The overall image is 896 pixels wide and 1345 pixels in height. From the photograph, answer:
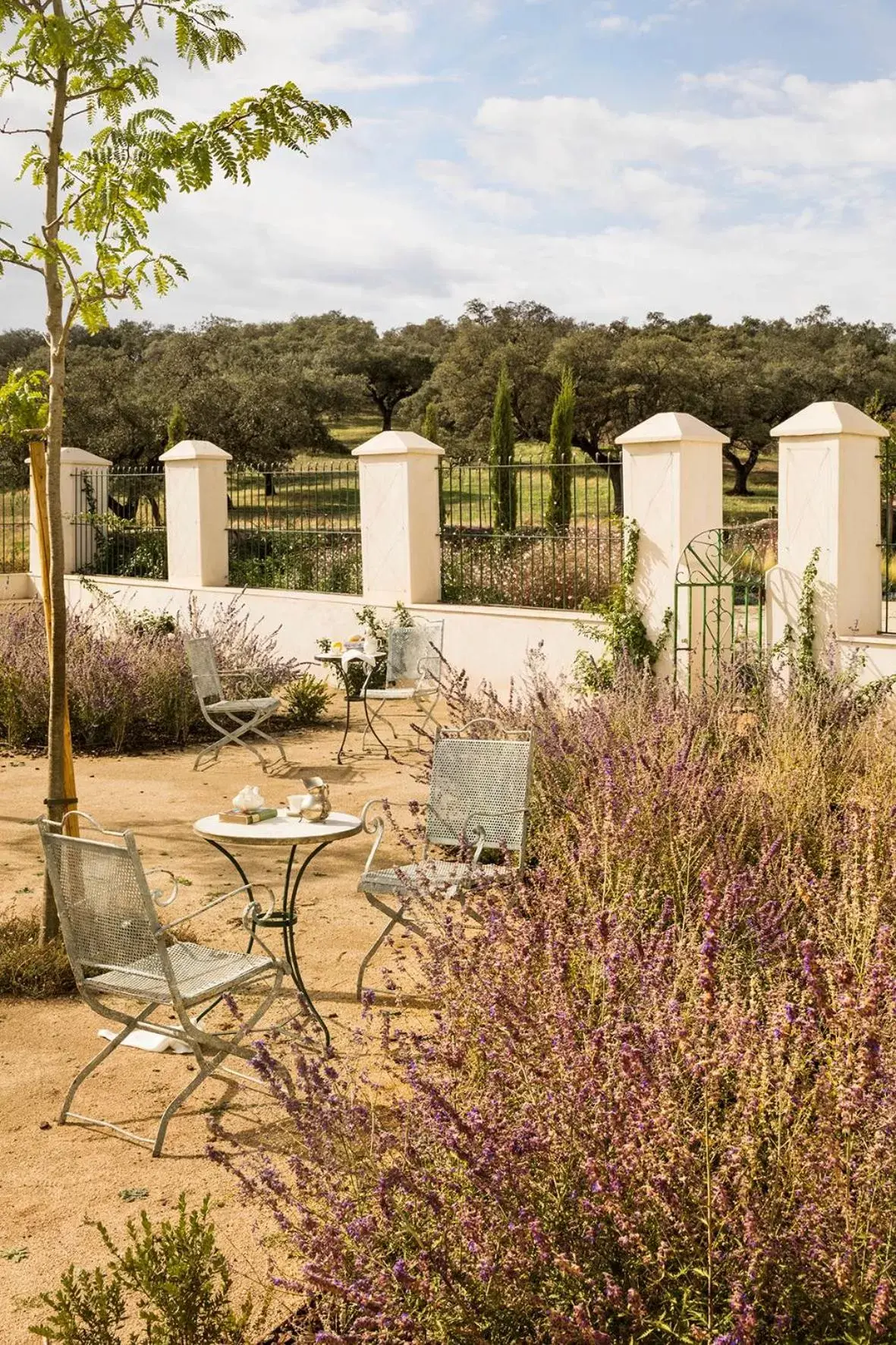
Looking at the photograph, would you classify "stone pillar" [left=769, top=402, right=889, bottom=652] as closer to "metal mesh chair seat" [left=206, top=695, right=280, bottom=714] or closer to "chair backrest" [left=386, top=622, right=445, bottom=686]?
"chair backrest" [left=386, top=622, right=445, bottom=686]

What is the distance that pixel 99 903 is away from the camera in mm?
3900

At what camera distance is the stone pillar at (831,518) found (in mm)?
8891

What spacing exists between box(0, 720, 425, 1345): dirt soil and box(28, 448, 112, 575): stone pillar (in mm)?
9831

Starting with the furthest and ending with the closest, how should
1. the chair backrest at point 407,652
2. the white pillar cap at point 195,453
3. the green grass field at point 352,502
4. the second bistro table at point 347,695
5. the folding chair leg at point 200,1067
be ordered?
the white pillar cap at point 195,453 → the green grass field at point 352,502 → the chair backrest at point 407,652 → the second bistro table at point 347,695 → the folding chair leg at point 200,1067

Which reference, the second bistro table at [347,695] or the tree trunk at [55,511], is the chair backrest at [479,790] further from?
the second bistro table at [347,695]

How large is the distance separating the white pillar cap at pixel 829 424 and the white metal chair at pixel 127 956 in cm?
631

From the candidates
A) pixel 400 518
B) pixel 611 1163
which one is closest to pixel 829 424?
pixel 400 518

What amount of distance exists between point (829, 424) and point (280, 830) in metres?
5.64

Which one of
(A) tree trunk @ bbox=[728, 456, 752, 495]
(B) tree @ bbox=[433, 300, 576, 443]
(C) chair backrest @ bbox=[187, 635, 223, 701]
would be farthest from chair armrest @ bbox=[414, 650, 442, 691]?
(A) tree trunk @ bbox=[728, 456, 752, 495]

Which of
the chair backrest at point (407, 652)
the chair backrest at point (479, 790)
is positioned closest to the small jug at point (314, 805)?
the chair backrest at point (479, 790)

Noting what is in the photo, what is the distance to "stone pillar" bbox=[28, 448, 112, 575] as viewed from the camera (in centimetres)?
1741

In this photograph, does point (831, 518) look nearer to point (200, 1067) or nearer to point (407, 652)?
point (407, 652)

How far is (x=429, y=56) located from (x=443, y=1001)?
5685 mm

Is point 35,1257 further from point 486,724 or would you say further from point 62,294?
point 486,724
